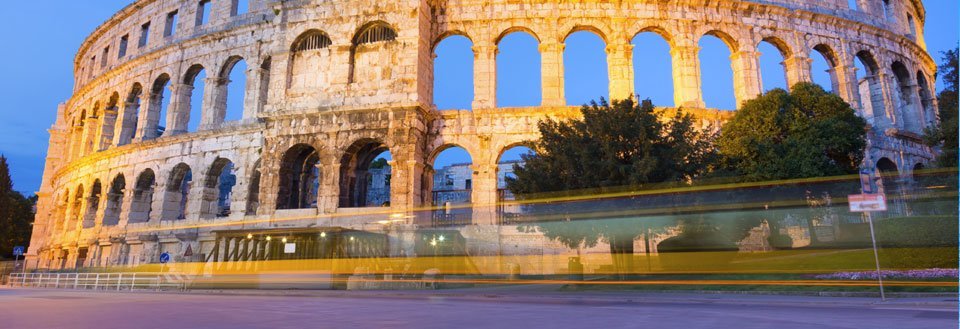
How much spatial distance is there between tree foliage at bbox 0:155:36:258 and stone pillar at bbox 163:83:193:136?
25.7m

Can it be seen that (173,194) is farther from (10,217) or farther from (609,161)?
(10,217)

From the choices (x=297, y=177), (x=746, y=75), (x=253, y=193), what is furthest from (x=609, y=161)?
(x=253, y=193)

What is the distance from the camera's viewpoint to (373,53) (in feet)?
76.4

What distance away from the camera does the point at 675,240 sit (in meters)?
18.4

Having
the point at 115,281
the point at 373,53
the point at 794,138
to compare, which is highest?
the point at 373,53

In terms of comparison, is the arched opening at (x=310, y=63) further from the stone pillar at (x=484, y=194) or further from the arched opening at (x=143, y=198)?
the arched opening at (x=143, y=198)

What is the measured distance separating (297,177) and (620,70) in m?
14.2

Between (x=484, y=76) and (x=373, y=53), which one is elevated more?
(x=373, y=53)

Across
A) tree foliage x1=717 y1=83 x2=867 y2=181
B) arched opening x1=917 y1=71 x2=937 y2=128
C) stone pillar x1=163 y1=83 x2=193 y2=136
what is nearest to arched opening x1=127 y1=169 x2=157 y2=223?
stone pillar x1=163 y1=83 x2=193 y2=136

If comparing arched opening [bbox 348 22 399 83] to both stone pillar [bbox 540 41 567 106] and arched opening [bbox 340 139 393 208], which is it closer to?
arched opening [bbox 340 139 393 208]

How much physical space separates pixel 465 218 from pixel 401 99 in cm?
519

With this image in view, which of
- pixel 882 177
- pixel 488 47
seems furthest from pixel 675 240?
pixel 882 177

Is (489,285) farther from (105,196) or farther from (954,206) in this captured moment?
(105,196)

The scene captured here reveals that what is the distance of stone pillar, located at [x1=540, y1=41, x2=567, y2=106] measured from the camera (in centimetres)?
2277
